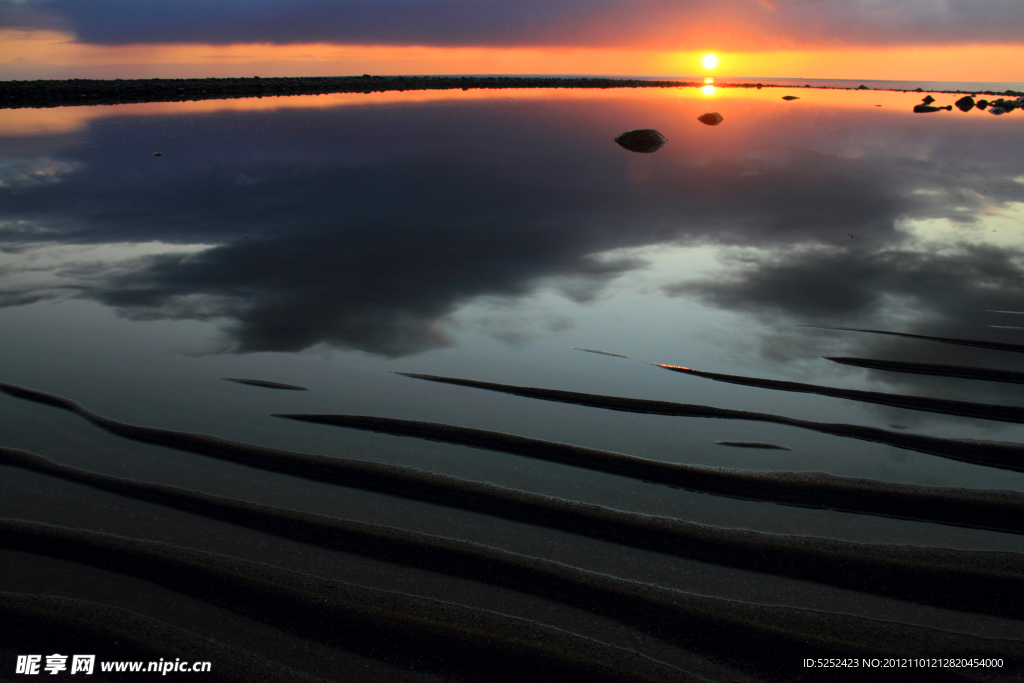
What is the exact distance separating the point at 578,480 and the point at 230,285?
675cm

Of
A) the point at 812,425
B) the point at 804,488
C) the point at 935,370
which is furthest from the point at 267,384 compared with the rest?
the point at 935,370

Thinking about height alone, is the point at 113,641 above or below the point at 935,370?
below

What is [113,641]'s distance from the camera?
2.67 m

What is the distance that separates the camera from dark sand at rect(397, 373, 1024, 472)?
423cm

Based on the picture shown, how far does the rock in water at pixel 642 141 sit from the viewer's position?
2641 cm

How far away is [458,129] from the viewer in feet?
107

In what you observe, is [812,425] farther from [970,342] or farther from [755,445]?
[970,342]

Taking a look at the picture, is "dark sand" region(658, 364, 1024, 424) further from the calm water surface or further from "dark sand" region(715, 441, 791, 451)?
"dark sand" region(715, 441, 791, 451)

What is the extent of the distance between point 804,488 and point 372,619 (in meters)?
2.97

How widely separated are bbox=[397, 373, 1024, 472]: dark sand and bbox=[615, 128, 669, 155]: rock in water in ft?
76.6

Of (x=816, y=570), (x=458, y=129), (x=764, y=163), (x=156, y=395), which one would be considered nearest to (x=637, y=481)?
(x=816, y=570)

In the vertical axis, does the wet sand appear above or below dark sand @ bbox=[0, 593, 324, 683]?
above

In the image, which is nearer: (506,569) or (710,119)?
(506,569)

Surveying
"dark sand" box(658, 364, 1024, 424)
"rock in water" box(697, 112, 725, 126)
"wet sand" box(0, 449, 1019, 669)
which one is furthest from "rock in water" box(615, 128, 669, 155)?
"wet sand" box(0, 449, 1019, 669)
